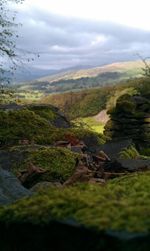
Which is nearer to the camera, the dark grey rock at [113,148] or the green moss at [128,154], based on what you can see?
the green moss at [128,154]

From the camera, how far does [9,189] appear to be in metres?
7.19

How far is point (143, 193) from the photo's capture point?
500 centimetres

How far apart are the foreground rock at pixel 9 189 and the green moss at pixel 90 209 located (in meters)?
1.90

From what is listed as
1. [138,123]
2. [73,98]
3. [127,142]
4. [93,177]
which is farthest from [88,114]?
[93,177]

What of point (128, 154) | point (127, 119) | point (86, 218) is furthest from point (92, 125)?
point (86, 218)

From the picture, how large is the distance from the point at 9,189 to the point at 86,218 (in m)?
3.45

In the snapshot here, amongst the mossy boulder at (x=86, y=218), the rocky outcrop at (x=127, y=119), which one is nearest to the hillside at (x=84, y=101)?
the rocky outcrop at (x=127, y=119)

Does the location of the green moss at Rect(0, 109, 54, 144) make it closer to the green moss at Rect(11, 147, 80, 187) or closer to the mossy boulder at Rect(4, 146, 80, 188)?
→ the mossy boulder at Rect(4, 146, 80, 188)

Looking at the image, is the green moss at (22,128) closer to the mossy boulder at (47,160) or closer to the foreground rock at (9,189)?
the mossy boulder at (47,160)

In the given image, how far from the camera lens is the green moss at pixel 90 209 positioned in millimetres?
3766

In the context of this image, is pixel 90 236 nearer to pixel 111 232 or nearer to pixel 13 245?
pixel 111 232

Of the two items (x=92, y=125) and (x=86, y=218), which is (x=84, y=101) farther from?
(x=86, y=218)

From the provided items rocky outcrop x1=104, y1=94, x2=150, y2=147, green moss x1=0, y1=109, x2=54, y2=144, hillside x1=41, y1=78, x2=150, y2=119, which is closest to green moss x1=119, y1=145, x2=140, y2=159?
green moss x1=0, y1=109, x2=54, y2=144

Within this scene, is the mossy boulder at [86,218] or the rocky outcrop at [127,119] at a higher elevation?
the mossy boulder at [86,218]
